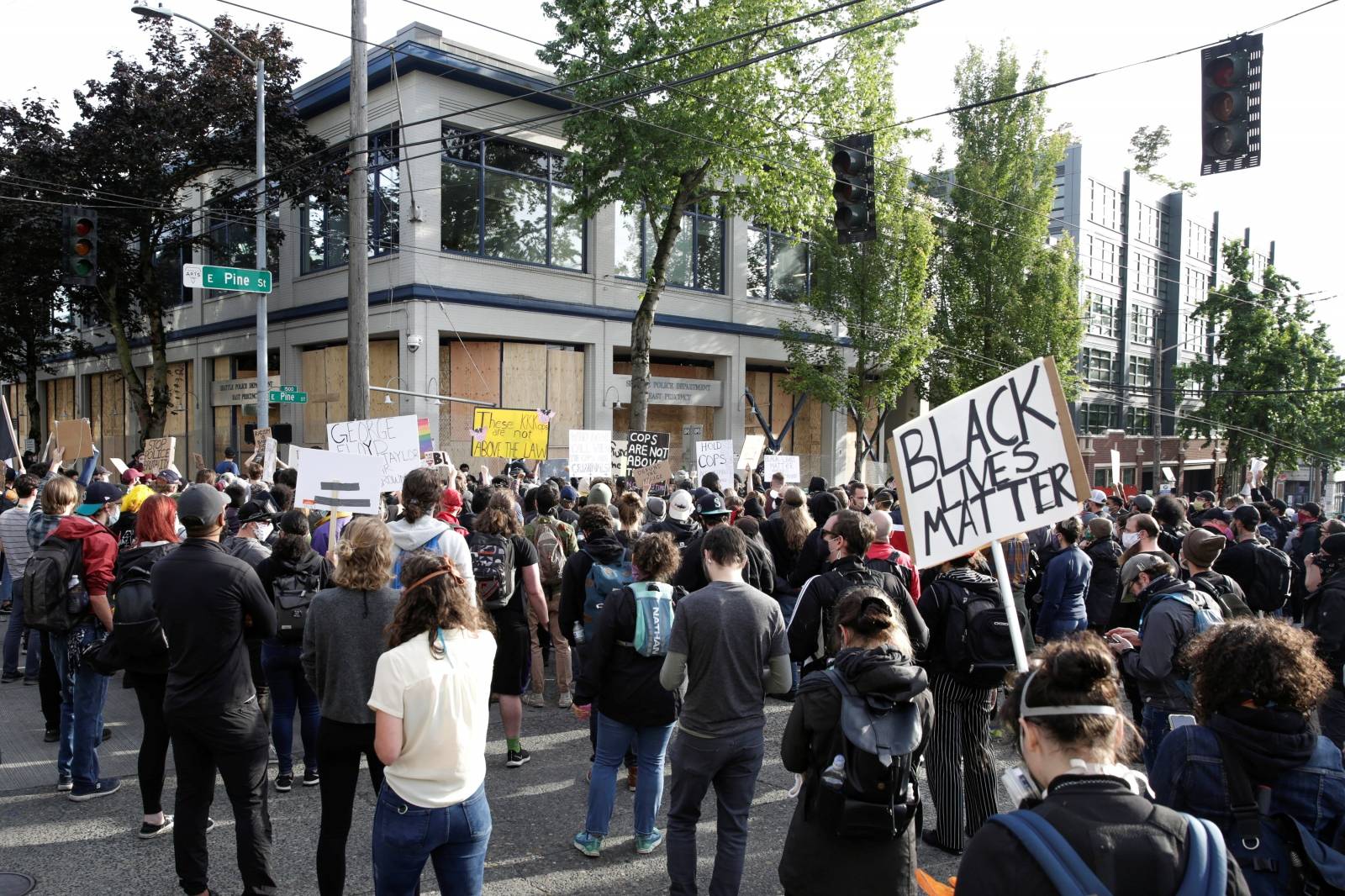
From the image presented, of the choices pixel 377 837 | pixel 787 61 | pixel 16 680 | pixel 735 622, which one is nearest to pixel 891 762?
pixel 735 622

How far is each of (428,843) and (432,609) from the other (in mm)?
862

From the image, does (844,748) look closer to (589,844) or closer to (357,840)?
(589,844)

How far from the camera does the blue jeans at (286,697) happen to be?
5.77 metres

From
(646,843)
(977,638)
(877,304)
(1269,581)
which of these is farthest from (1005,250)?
(646,843)

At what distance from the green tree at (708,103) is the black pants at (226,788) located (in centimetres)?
1643

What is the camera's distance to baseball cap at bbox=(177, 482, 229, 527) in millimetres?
4289

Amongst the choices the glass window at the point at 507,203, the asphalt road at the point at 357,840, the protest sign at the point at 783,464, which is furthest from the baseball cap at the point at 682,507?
the glass window at the point at 507,203

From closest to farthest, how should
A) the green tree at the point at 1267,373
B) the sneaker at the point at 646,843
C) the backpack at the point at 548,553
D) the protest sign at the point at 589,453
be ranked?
the sneaker at the point at 646,843 < the backpack at the point at 548,553 < the protest sign at the point at 589,453 < the green tree at the point at 1267,373

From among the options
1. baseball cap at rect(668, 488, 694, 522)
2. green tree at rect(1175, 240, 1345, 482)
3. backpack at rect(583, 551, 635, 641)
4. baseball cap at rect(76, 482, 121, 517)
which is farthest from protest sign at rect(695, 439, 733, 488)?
green tree at rect(1175, 240, 1345, 482)

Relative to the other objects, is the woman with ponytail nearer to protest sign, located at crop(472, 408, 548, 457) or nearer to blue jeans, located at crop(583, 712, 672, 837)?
blue jeans, located at crop(583, 712, 672, 837)

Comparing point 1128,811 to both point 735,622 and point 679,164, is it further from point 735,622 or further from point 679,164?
point 679,164

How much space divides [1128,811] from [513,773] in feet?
16.7

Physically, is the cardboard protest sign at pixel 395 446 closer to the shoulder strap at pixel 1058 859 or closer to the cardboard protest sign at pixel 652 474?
the shoulder strap at pixel 1058 859

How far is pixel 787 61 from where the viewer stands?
19797 millimetres
